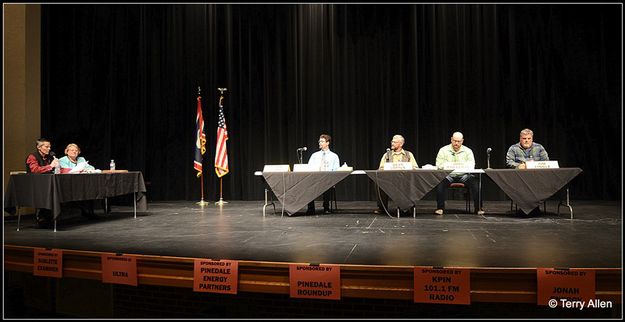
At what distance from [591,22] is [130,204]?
9.16 metres

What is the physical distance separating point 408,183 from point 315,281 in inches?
115

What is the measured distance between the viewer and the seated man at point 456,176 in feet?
18.3

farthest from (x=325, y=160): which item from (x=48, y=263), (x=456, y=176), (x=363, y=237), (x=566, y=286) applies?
(x=566, y=286)

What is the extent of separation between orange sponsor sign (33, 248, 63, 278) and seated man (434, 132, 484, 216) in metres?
4.33

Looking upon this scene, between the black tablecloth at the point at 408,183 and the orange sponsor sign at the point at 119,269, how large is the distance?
3137 mm

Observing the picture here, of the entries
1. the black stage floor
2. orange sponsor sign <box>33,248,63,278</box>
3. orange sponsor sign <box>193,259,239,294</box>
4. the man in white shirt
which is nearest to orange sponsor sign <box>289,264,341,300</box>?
the black stage floor

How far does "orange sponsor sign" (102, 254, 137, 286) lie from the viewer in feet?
9.08

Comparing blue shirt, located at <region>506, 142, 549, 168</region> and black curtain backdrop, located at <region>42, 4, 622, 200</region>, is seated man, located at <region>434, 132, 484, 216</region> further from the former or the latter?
black curtain backdrop, located at <region>42, 4, 622, 200</region>

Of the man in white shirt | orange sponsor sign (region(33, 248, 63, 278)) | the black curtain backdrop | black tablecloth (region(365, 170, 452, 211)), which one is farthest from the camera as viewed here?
the black curtain backdrop

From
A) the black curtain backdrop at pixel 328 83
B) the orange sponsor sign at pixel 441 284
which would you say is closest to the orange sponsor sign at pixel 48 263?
the orange sponsor sign at pixel 441 284

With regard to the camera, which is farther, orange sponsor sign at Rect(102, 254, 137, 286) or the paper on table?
the paper on table

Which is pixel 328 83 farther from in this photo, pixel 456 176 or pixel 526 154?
pixel 526 154

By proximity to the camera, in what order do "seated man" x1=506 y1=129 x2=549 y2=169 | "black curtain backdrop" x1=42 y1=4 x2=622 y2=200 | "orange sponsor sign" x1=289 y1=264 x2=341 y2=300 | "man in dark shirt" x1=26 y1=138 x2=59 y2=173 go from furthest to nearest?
"black curtain backdrop" x1=42 y1=4 x2=622 y2=200 < "seated man" x1=506 y1=129 x2=549 y2=169 < "man in dark shirt" x1=26 y1=138 x2=59 y2=173 < "orange sponsor sign" x1=289 y1=264 x2=341 y2=300

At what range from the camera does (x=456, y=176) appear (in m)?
5.64
